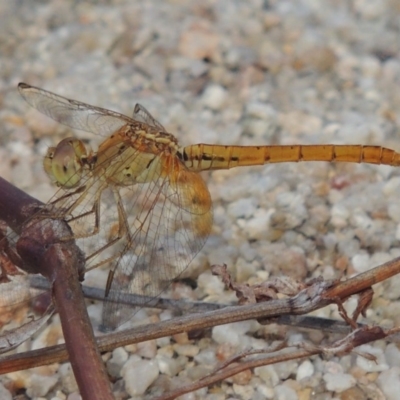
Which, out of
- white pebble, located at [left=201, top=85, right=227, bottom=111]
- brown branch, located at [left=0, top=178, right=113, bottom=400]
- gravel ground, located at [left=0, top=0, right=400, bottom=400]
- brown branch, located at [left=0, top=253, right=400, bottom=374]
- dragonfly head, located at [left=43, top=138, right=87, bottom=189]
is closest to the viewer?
brown branch, located at [left=0, top=178, right=113, bottom=400]

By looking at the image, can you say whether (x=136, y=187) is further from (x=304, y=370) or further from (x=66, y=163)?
(x=304, y=370)

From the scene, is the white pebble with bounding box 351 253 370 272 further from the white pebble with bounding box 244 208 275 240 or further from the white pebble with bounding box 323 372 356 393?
the white pebble with bounding box 323 372 356 393

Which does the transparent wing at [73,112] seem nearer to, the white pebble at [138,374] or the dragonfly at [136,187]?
the dragonfly at [136,187]

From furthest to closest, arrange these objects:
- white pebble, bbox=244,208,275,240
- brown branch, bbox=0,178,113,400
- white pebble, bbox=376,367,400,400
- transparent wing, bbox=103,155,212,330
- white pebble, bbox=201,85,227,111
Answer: white pebble, bbox=201,85,227,111, white pebble, bbox=244,208,275,240, transparent wing, bbox=103,155,212,330, white pebble, bbox=376,367,400,400, brown branch, bbox=0,178,113,400

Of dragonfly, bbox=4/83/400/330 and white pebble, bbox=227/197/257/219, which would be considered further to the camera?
white pebble, bbox=227/197/257/219

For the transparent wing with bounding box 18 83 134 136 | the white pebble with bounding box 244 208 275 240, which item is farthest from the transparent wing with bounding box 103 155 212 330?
the transparent wing with bounding box 18 83 134 136

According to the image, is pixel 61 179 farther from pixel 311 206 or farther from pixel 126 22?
pixel 126 22
